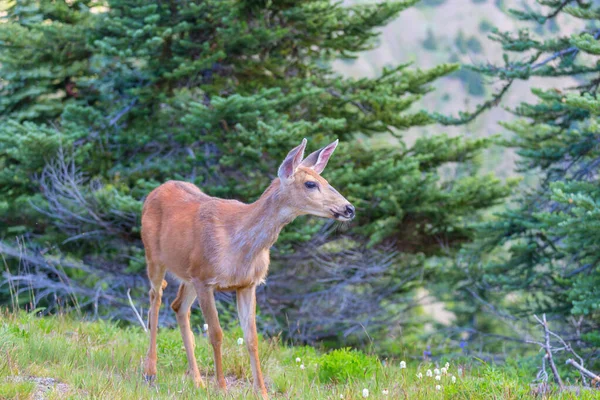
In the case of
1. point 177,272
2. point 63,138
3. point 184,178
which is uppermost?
point 177,272

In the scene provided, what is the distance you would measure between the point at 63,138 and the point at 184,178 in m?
2.10

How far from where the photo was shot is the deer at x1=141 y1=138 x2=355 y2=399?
241 inches

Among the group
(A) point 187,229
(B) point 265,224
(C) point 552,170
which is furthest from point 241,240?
(C) point 552,170

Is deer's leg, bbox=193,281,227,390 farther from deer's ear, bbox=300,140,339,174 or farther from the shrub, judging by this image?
deer's ear, bbox=300,140,339,174

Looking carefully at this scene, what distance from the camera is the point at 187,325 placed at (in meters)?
6.90

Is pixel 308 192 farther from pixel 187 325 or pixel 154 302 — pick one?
pixel 154 302

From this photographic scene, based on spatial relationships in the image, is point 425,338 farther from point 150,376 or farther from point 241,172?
point 150,376

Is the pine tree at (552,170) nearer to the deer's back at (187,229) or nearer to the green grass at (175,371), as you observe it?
the green grass at (175,371)

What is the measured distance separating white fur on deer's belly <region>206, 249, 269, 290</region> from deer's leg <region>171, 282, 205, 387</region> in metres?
0.75

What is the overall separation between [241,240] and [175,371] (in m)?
1.42

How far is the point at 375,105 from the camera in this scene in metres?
14.2

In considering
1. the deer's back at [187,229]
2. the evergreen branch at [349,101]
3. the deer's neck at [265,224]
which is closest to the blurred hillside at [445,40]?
the evergreen branch at [349,101]

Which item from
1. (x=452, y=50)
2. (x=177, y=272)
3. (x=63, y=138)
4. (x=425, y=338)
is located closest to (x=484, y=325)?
(x=425, y=338)

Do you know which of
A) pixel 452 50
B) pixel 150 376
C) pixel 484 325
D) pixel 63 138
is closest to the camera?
pixel 150 376
